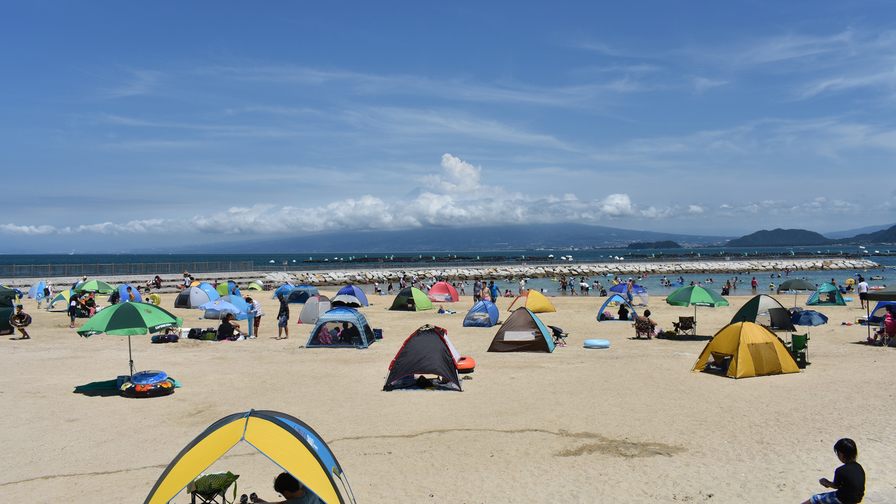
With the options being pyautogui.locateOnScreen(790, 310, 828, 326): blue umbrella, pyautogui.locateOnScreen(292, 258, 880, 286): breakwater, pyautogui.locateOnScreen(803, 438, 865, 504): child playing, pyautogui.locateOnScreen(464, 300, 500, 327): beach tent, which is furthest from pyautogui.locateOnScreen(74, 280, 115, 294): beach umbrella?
pyautogui.locateOnScreen(790, 310, 828, 326): blue umbrella

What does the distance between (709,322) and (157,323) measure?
19949 mm

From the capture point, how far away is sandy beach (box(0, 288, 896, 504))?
667 cm

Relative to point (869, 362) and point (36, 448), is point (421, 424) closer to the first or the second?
point (36, 448)

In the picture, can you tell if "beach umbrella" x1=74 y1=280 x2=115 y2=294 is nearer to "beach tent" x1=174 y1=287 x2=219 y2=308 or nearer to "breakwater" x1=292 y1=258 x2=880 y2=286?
"beach tent" x1=174 y1=287 x2=219 y2=308

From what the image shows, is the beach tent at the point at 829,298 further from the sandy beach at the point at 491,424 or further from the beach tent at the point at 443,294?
the beach tent at the point at 443,294

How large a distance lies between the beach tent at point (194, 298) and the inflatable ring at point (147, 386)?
18543 millimetres

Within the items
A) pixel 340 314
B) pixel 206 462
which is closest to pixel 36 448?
pixel 206 462

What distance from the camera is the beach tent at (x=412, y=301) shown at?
27953 mm

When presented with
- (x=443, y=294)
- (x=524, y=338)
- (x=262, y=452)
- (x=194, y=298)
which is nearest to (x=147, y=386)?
(x=262, y=452)

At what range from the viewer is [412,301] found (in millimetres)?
28172

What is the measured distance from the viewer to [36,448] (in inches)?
309

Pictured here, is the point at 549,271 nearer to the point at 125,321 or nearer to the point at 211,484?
the point at 125,321

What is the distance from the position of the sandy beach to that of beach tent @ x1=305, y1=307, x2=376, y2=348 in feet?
3.12

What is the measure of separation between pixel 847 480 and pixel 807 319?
17.8 meters
